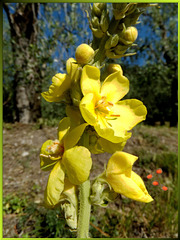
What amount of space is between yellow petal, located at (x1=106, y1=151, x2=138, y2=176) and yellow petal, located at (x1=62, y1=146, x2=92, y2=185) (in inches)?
10.1

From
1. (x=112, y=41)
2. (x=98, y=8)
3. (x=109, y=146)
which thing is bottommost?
(x=109, y=146)

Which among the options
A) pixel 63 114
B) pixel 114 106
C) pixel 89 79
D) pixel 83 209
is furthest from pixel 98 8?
pixel 63 114

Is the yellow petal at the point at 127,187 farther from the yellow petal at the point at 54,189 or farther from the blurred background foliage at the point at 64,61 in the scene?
the blurred background foliage at the point at 64,61

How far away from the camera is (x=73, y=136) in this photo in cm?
118

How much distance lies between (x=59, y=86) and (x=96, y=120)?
304 millimetres

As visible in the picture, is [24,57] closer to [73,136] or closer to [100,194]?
[73,136]

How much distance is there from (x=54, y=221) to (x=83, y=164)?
2.12 meters

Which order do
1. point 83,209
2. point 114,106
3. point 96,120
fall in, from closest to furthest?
point 96,120 → point 83,209 → point 114,106

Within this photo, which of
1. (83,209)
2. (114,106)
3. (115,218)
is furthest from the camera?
(115,218)

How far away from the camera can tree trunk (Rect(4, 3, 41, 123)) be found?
5.98 meters

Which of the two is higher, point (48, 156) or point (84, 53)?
point (84, 53)

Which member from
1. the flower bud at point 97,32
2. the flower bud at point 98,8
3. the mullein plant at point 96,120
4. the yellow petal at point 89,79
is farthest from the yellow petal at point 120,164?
the flower bud at point 98,8

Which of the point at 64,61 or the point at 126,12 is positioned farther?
the point at 64,61

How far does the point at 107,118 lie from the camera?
1.32 meters
